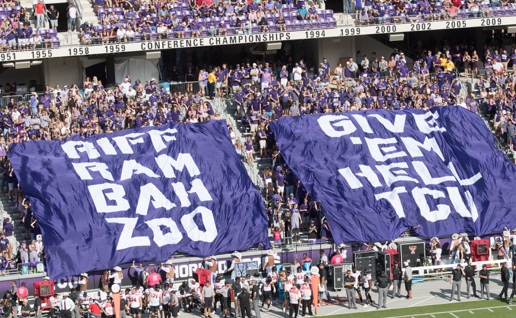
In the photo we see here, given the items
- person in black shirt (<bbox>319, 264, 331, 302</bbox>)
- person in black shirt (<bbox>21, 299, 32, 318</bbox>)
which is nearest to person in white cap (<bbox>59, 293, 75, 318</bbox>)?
person in black shirt (<bbox>21, 299, 32, 318</bbox>)

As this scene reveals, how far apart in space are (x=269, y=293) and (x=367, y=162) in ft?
24.2

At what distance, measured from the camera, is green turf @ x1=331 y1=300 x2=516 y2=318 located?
36.9m

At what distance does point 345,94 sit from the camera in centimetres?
4650

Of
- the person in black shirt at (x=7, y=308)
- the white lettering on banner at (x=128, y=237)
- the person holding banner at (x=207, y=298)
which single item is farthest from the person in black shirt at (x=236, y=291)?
the person in black shirt at (x=7, y=308)

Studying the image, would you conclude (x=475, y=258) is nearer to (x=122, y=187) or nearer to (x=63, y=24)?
(x=122, y=187)

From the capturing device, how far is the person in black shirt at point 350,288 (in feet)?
123

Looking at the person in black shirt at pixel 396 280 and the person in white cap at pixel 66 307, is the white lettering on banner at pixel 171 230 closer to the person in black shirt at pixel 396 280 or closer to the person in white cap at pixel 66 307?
the person in white cap at pixel 66 307

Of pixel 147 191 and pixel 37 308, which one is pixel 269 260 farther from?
pixel 37 308

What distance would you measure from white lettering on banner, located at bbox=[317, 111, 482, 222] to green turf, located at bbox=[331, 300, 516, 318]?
188 inches

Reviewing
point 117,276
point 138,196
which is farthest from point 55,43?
point 117,276

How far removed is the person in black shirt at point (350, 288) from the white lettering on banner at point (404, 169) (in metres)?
4.83

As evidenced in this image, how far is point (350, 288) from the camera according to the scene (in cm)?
3766

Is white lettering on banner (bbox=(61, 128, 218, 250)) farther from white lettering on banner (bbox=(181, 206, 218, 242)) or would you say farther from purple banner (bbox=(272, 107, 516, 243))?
purple banner (bbox=(272, 107, 516, 243))

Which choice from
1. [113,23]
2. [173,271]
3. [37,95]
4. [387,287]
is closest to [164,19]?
[113,23]
